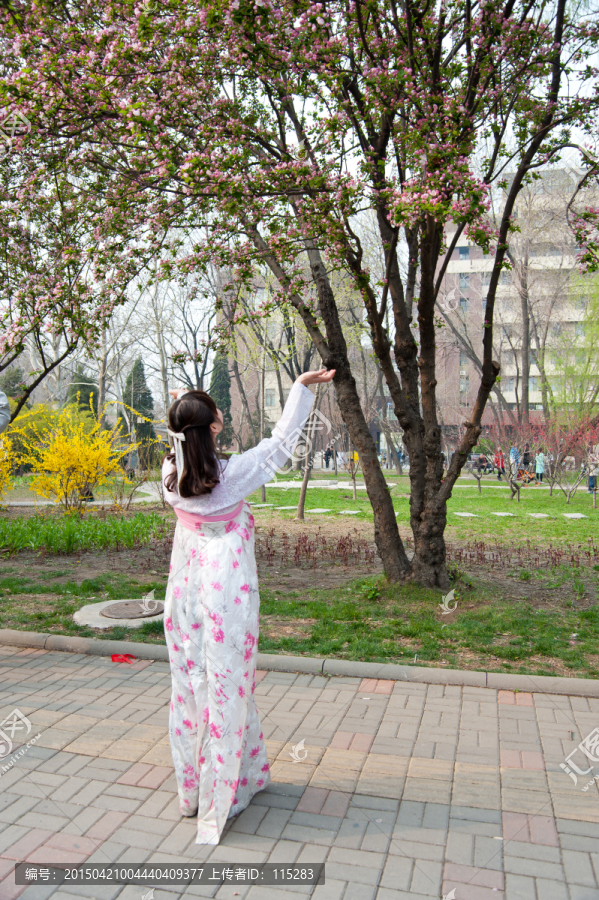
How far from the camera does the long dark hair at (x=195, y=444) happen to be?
276 centimetres

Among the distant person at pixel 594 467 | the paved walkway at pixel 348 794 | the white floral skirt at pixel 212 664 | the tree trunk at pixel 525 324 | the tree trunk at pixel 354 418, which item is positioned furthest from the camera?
the tree trunk at pixel 525 324

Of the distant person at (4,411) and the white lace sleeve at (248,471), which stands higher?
the distant person at (4,411)

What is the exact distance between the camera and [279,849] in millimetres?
2664

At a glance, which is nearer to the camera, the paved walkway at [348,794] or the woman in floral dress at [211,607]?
the paved walkway at [348,794]

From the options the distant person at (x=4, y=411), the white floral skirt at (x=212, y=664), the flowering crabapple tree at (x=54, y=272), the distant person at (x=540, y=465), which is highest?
the flowering crabapple tree at (x=54, y=272)

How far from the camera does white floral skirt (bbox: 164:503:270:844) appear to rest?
2.72 metres

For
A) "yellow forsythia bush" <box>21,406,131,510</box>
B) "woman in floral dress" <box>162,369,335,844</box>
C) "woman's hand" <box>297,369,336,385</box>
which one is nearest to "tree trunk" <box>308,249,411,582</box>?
"woman's hand" <box>297,369,336,385</box>

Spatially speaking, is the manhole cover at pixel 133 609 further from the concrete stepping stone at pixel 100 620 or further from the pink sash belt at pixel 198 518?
the pink sash belt at pixel 198 518

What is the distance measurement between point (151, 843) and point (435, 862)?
1184 millimetres

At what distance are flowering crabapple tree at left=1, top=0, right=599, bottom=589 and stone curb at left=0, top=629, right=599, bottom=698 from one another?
6.73 ft

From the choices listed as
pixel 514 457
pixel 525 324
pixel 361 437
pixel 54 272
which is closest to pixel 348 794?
pixel 361 437

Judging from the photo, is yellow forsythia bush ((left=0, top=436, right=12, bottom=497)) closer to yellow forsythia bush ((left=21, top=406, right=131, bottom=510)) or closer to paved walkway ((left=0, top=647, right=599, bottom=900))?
yellow forsythia bush ((left=21, top=406, right=131, bottom=510))

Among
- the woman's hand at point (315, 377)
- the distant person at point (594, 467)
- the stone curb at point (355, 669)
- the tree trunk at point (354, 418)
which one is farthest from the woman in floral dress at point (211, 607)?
the distant person at point (594, 467)

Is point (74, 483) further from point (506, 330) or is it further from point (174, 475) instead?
point (506, 330)
